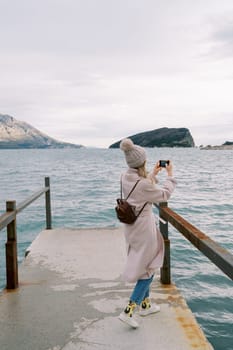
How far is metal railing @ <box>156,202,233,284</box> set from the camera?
2658mm

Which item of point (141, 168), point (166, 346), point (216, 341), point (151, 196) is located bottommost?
point (216, 341)

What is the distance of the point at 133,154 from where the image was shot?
3656 mm

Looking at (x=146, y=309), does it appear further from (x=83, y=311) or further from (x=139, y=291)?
(x=83, y=311)

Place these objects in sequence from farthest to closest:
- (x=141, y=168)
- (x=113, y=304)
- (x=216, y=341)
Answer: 1. (x=216, y=341)
2. (x=113, y=304)
3. (x=141, y=168)

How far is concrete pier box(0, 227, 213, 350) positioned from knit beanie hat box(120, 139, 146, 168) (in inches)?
60.6

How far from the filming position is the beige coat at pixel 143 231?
370 centimetres

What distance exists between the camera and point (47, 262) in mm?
6082

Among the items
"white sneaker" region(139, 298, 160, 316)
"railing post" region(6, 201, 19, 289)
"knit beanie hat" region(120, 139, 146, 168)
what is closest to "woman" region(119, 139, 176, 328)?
"knit beanie hat" region(120, 139, 146, 168)

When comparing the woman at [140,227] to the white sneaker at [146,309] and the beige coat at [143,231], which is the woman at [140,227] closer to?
the beige coat at [143,231]

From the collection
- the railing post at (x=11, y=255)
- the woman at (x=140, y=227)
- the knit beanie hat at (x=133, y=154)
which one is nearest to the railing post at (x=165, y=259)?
the woman at (x=140, y=227)

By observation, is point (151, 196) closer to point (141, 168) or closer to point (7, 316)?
point (141, 168)

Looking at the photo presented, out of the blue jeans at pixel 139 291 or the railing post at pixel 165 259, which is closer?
the blue jeans at pixel 139 291

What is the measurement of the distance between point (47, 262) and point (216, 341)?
8.61 feet

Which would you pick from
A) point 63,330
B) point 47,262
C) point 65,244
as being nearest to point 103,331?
point 63,330
